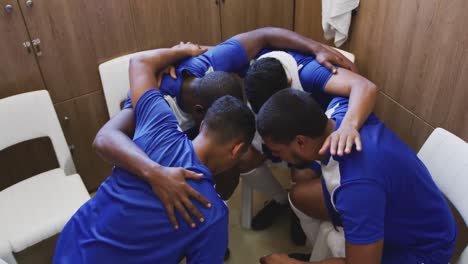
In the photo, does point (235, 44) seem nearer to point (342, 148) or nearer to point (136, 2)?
point (136, 2)

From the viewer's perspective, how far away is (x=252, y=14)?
8.03 feet

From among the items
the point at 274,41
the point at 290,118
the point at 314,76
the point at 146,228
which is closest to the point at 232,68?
the point at 274,41

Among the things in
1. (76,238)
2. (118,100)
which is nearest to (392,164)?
(76,238)

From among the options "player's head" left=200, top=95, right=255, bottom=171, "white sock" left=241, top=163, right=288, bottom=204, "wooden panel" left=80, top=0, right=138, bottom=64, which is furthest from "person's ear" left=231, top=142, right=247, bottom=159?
"wooden panel" left=80, top=0, right=138, bottom=64

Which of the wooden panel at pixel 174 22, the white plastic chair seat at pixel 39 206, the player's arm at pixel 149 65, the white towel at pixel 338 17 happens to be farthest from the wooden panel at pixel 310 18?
the white plastic chair seat at pixel 39 206

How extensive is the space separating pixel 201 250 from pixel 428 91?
1.27 metres

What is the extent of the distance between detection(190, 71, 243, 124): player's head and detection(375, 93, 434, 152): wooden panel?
0.92 meters

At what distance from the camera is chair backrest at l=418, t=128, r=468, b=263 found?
1293mm

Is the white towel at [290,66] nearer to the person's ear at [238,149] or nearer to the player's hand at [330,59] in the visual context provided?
the player's hand at [330,59]

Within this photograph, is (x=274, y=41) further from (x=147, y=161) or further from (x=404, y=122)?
(x=147, y=161)

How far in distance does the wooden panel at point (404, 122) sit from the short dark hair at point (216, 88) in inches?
36.0

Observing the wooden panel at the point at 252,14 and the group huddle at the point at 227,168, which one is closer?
the group huddle at the point at 227,168

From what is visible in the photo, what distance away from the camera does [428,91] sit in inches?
66.5

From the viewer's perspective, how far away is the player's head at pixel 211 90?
1426 mm
